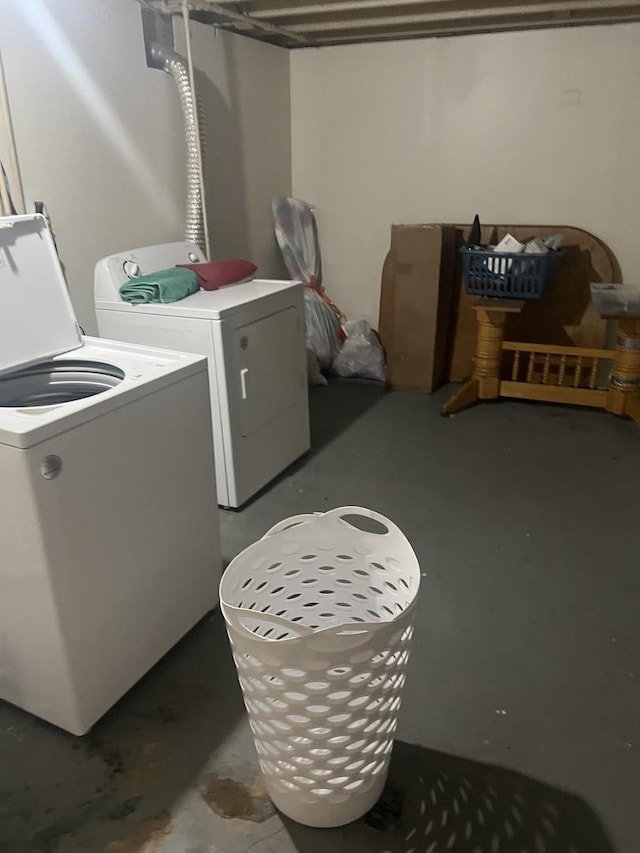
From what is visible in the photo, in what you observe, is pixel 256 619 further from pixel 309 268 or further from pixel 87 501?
pixel 309 268

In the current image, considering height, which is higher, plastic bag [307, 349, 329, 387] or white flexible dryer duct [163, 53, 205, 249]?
white flexible dryer duct [163, 53, 205, 249]

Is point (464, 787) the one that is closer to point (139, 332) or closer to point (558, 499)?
point (558, 499)

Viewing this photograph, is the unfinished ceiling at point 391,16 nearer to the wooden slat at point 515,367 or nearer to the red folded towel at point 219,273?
the red folded towel at point 219,273

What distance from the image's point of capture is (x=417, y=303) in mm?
3514

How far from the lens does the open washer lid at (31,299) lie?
5.72 feet

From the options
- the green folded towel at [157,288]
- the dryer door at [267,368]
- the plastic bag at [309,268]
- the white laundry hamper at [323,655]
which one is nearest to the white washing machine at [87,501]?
the white laundry hamper at [323,655]

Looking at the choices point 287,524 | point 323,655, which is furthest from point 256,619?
point 287,524

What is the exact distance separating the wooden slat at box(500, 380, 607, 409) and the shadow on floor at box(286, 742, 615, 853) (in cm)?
225

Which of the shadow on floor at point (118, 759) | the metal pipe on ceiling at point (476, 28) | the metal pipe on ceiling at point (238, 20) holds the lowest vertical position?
the shadow on floor at point (118, 759)

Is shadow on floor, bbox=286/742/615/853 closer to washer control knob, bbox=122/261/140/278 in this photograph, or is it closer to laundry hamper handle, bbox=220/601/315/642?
laundry hamper handle, bbox=220/601/315/642

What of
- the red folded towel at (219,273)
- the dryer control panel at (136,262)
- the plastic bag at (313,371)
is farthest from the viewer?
the plastic bag at (313,371)

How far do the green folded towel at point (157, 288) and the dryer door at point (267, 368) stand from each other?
294 mm

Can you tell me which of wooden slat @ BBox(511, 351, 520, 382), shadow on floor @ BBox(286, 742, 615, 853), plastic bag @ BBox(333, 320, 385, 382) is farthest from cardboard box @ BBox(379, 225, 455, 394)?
shadow on floor @ BBox(286, 742, 615, 853)

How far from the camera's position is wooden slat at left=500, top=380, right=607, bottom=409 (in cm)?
326
